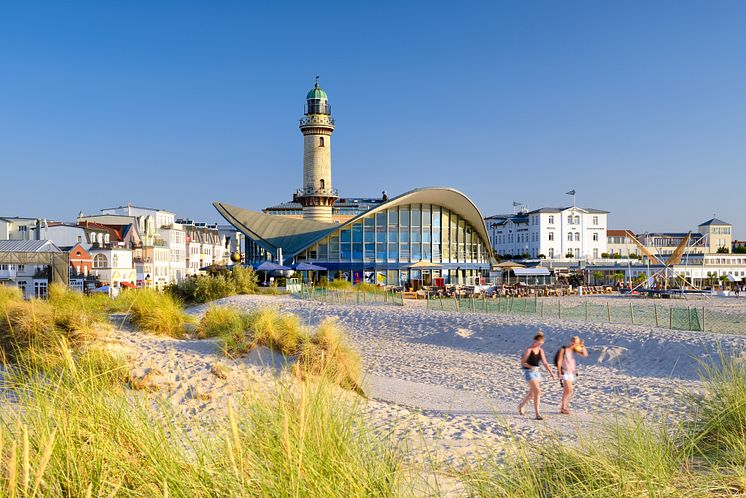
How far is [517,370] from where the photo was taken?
14219mm

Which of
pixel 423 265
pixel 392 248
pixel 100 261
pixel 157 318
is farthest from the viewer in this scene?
pixel 100 261

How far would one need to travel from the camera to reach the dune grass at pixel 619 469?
11.8ft

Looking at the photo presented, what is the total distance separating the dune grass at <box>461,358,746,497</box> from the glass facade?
3557 centimetres

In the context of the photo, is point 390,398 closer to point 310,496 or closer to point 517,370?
point 517,370

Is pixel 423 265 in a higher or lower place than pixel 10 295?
higher

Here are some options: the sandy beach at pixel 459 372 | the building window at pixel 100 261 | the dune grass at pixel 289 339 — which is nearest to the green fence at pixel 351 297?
the sandy beach at pixel 459 372

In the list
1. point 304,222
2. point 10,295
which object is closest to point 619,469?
point 10,295

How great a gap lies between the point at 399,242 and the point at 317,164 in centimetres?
1751

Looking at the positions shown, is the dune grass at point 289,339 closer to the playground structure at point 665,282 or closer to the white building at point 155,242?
the playground structure at point 665,282

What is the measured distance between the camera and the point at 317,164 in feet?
186

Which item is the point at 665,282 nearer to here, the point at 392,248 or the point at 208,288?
the point at 392,248

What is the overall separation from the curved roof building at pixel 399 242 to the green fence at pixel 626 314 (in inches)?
630

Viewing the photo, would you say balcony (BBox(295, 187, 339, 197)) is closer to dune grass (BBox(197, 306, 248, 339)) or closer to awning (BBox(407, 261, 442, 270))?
awning (BBox(407, 261, 442, 270))

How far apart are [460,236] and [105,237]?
82.2 ft
